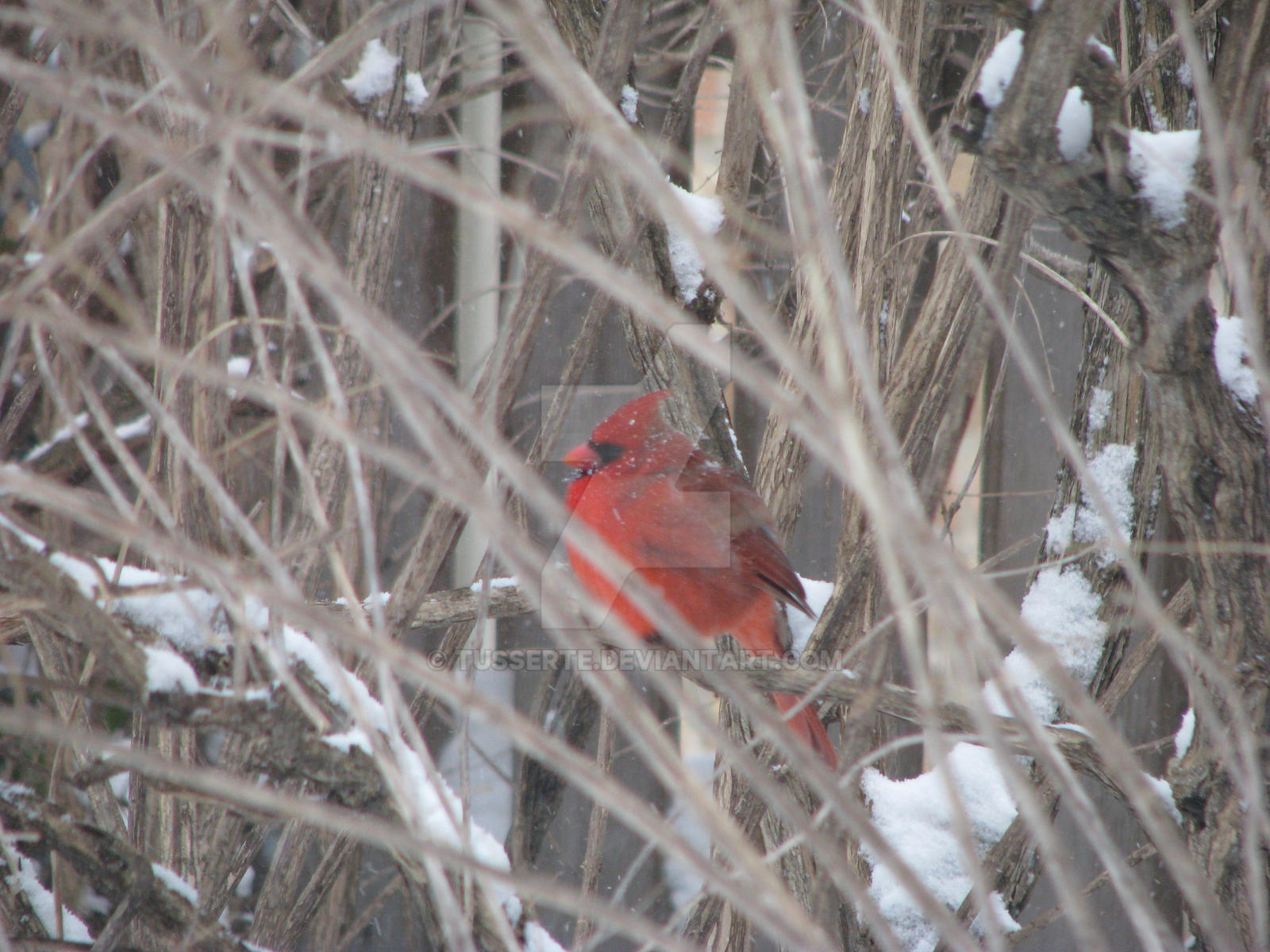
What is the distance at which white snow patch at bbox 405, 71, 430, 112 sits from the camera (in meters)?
1.70

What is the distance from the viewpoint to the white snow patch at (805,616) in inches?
78.4

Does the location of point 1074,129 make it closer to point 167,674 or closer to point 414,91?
point 167,674

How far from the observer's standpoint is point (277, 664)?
77 centimetres

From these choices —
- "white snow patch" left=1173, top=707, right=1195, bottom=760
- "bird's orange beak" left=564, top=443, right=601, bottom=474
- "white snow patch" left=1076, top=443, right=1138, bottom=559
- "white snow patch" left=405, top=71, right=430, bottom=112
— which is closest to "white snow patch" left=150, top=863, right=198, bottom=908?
"bird's orange beak" left=564, top=443, right=601, bottom=474

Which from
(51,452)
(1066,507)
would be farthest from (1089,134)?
(51,452)

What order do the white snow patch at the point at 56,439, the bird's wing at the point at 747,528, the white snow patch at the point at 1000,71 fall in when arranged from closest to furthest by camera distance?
the white snow patch at the point at 1000,71, the bird's wing at the point at 747,528, the white snow patch at the point at 56,439

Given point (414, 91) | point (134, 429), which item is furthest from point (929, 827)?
point (134, 429)

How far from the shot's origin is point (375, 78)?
1.70 m

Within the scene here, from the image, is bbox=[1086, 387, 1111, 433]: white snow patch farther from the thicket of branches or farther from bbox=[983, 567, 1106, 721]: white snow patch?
bbox=[983, 567, 1106, 721]: white snow patch

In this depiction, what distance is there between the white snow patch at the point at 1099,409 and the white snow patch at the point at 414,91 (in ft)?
3.96

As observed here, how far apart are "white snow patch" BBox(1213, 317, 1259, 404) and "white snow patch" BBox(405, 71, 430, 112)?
1.29 metres

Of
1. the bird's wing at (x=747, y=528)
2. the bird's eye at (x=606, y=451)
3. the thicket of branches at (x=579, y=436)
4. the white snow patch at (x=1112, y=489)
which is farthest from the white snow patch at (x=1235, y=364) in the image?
the bird's eye at (x=606, y=451)

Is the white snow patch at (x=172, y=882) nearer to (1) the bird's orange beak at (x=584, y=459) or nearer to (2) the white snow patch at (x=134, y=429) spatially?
(1) the bird's orange beak at (x=584, y=459)

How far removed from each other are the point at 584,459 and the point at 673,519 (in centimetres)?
20
